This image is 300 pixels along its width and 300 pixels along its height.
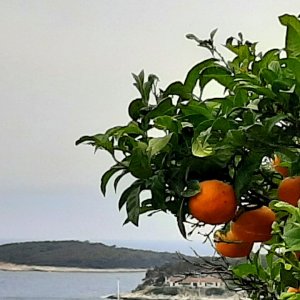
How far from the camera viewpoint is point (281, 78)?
1.32ft

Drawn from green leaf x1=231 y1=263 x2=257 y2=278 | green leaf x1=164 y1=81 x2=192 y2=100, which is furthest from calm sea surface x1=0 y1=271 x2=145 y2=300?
green leaf x1=164 y1=81 x2=192 y2=100

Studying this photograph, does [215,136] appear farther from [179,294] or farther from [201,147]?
[179,294]

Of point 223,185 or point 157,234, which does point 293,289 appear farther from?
point 157,234

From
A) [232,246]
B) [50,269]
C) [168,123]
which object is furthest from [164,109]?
[50,269]

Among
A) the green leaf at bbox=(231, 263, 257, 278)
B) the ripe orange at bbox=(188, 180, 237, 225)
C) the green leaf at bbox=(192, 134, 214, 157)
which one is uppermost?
the green leaf at bbox=(192, 134, 214, 157)

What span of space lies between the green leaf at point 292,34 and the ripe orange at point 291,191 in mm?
84

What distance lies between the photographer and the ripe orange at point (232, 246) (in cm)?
50

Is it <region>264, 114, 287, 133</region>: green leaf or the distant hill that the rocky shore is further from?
<region>264, 114, 287, 133</region>: green leaf

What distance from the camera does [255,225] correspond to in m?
0.47

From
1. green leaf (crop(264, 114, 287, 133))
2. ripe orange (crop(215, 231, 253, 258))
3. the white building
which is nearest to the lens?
green leaf (crop(264, 114, 287, 133))

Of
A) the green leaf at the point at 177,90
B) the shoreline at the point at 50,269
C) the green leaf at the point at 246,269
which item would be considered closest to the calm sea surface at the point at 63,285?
the shoreline at the point at 50,269

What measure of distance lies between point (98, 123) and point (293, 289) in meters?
0.99

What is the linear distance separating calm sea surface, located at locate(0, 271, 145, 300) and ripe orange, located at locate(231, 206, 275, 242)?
35.8 inches

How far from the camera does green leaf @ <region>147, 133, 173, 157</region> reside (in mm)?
420
